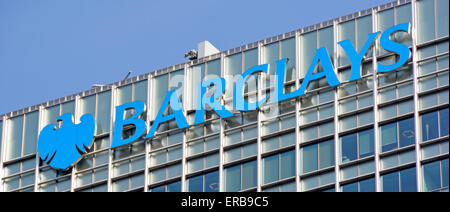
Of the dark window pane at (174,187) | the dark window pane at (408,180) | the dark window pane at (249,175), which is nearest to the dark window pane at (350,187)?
the dark window pane at (408,180)

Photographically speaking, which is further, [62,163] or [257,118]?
[62,163]

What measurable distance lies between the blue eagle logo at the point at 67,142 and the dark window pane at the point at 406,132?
75.7 feet

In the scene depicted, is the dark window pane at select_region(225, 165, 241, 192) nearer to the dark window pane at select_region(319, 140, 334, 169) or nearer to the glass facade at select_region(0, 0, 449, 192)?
the glass facade at select_region(0, 0, 449, 192)

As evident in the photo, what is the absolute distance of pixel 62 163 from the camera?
102250 millimetres

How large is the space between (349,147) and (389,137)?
2.69 meters

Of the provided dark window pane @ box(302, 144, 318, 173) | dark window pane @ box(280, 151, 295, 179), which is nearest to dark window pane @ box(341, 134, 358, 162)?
dark window pane @ box(302, 144, 318, 173)

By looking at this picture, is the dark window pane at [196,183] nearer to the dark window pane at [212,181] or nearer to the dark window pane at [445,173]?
the dark window pane at [212,181]

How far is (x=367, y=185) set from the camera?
90.4 meters

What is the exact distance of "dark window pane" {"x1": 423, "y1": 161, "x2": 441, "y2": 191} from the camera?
87.9m

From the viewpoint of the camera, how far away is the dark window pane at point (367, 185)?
90062 millimetres
